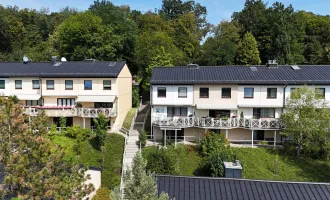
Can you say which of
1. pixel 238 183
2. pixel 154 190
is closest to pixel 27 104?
pixel 238 183

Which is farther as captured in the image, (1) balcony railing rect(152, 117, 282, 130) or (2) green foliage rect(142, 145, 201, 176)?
(1) balcony railing rect(152, 117, 282, 130)

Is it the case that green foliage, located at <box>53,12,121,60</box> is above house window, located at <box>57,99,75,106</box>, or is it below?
above

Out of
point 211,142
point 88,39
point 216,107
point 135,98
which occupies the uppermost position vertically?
point 88,39

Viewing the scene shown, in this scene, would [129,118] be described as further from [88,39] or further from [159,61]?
[88,39]

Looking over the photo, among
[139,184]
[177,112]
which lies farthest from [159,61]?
[139,184]

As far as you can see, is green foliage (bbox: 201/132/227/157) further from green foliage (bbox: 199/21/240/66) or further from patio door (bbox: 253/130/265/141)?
green foliage (bbox: 199/21/240/66)

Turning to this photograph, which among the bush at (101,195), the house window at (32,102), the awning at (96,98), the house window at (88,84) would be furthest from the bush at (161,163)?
the house window at (32,102)

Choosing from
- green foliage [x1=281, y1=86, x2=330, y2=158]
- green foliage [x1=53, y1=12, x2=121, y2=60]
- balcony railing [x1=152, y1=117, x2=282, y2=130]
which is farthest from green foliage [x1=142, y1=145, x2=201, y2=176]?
green foliage [x1=53, y1=12, x2=121, y2=60]
